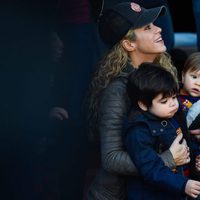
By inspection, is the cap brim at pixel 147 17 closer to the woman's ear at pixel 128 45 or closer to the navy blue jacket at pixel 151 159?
the woman's ear at pixel 128 45

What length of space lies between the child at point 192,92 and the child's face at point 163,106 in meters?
0.34

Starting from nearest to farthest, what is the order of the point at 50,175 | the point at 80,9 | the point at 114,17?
the point at 114,17, the point at 80,9, the point at 50,175

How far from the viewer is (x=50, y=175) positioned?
380cm

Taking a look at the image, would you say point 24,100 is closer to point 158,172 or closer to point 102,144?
point 102,144

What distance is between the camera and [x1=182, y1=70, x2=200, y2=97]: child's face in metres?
2.99

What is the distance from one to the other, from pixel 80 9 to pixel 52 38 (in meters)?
0.35

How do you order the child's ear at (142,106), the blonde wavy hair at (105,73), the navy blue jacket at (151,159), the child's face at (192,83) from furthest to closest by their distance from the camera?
the child's face at (192,83)
the blonde wavy hair at (105,73)
the child's ear at (142,106)
the navy blue jacket at (151,159)

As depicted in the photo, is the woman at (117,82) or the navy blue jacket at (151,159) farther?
the woman at (117,82)

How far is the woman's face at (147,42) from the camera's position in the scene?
114 inches

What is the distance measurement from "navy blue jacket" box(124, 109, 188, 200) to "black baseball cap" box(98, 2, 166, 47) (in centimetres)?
44

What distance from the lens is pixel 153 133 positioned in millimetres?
2598

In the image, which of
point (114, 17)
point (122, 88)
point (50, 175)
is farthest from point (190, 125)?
point (50, 175)

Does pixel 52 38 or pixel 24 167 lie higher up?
pixel 52 38

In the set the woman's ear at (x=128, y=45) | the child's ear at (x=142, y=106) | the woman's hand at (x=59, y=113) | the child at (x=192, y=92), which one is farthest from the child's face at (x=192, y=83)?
the woman's hand at (x=59, y=113)
